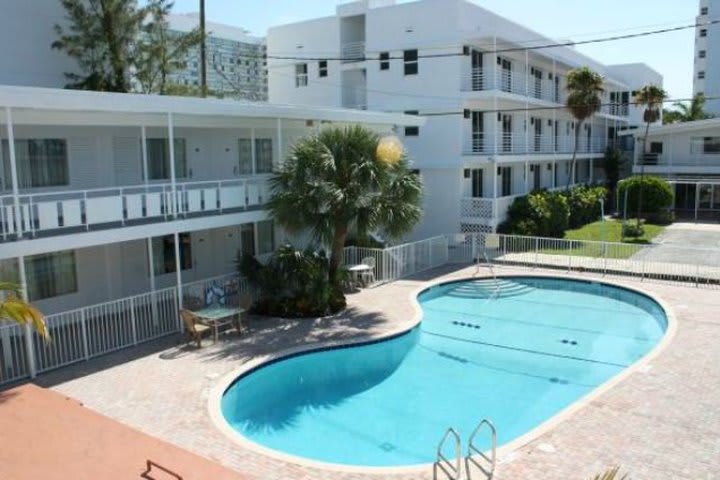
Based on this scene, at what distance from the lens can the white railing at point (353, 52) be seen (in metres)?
33.9

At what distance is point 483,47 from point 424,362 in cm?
1960

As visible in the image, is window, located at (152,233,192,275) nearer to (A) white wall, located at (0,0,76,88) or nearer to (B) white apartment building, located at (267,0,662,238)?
(A) white wall, located at (0,0,76,88)

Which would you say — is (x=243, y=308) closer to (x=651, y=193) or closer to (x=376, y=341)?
(x=376, y=341)

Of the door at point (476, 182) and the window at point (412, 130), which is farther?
the door at point (476, 182)

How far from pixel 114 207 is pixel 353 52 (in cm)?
2168

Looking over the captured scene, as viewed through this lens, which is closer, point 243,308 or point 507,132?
point 243,308

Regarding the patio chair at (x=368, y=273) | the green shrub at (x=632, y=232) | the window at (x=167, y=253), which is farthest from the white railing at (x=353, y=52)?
the window at (x=167, y=253)

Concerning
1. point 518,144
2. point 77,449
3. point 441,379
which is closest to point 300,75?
point 518,144

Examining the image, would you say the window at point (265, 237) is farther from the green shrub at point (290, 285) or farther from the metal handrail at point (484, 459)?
the metal handrail at point (484, 459)

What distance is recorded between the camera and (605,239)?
101 ft

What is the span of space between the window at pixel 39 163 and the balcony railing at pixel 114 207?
52cm

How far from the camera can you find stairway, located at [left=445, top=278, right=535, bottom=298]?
22766mm

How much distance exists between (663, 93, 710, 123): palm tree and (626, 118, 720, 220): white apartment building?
22150 mm

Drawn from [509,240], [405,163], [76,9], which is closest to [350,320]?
[405,163]
